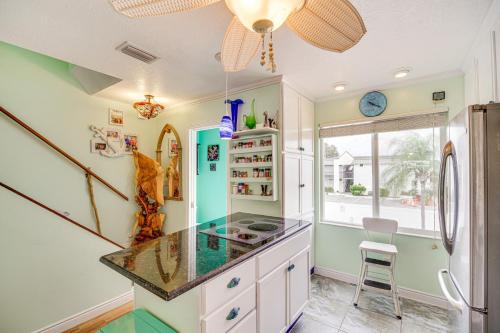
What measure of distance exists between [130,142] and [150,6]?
9.72 feet

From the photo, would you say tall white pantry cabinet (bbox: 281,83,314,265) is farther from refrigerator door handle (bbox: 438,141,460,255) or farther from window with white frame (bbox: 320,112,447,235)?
refrigerator door handle (bbox: 438,141,460,255)

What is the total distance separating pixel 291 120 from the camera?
2.53 metres

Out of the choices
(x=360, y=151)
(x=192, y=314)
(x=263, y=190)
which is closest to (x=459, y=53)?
(x=360, y=151)

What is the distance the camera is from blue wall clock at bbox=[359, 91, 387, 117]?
2605mm

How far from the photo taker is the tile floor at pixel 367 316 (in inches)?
77.4

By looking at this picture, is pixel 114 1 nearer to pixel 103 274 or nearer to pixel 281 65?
pixel 281 65

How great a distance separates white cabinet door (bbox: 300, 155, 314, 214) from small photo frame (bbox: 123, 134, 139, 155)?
8.31ft

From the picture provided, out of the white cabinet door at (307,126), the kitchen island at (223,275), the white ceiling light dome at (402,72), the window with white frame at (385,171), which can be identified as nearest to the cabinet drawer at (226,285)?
the kitchen island at (223,275)

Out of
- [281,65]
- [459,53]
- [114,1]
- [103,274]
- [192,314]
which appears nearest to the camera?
[114,1]

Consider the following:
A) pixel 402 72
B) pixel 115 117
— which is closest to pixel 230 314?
pixel 402 72

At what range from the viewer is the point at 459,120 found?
50.6 inches

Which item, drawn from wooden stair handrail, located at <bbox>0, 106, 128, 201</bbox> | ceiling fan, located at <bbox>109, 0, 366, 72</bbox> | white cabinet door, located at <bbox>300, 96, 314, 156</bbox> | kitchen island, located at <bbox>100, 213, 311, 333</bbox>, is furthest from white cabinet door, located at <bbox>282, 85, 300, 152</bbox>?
wooden stair handrail, located at <bbox>0, 106, 128, 201</bbox>

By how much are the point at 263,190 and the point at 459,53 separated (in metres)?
2.15

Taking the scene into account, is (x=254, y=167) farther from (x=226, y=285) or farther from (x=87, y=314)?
(x=87, y=314)
